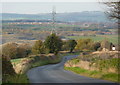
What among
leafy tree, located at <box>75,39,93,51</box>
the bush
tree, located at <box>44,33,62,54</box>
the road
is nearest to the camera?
the road

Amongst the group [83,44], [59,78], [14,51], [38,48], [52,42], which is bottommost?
[83,44]

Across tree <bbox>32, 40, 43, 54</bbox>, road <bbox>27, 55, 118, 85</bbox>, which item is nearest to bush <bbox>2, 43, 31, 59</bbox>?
tree <bbox>32, 40, 43, 54</bbox>

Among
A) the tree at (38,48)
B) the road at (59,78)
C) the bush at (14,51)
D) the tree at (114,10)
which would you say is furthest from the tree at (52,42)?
the tree at (114,10)

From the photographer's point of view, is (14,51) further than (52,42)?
No

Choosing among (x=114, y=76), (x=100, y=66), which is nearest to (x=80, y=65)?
(x=100, y=66)

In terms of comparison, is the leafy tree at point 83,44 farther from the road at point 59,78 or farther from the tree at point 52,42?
the road at point 59,78

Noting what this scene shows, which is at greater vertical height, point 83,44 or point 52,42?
point 52,42

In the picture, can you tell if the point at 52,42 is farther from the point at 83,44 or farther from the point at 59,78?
the point at 59,78

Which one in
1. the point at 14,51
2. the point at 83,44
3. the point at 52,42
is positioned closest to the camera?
the point at 14,51

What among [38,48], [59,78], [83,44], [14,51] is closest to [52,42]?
[38,48]

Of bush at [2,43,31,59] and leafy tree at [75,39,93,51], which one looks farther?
leafy tree at [75,39,93,51]

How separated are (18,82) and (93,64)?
32.3 feet

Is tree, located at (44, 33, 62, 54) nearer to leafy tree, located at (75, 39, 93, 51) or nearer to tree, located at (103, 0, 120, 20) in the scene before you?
leafy tree, located at (75, 39, 93, 51)

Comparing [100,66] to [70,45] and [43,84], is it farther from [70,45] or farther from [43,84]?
[70,45]
